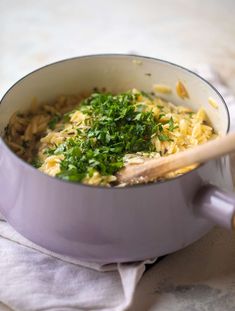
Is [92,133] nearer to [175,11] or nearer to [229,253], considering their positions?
[229,253]

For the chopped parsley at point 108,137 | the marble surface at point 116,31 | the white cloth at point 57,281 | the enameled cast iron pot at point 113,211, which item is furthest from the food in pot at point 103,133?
the marble surface at point 116,31

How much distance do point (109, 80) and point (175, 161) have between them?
65 centimetres

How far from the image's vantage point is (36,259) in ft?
4.42

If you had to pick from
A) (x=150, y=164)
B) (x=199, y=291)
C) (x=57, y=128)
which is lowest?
(x=199, y=291)

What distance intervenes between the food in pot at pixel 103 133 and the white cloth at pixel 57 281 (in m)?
0.21

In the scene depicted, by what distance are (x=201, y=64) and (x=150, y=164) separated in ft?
3.56

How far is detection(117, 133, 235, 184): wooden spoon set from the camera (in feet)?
3.84

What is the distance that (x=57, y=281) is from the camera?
1.29 m

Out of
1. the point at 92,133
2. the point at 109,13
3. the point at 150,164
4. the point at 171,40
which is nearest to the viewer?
the point at 150,164

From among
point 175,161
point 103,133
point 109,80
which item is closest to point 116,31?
point 109,80

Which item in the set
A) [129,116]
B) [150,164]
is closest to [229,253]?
[150,164]

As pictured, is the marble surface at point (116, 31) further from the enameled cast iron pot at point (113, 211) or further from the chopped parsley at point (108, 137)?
the enameled cast iron pot at point (113, 211)

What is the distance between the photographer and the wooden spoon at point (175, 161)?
117cm

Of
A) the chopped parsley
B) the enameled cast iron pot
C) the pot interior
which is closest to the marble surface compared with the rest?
the pot interior
